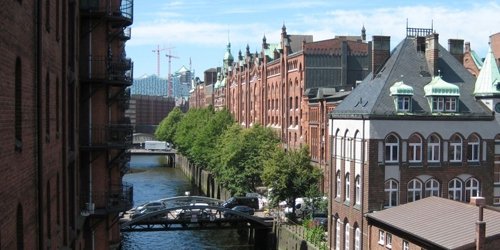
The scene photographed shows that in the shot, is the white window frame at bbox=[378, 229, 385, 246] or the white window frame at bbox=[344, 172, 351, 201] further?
the white window frame at bbox=[344, 172, 351, 201]

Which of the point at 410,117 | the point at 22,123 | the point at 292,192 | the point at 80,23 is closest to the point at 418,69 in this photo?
the point at 410,117

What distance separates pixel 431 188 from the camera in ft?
134

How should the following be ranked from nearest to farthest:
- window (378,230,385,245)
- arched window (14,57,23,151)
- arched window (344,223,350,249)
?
arched window (14,57,23,151) → window (378,230,385,245) → arched window (344,223,350,249)

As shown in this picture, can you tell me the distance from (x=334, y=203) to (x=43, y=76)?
33.2 meters

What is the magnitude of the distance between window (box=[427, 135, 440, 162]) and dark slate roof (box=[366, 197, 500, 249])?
384cm

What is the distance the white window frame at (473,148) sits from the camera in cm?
4134

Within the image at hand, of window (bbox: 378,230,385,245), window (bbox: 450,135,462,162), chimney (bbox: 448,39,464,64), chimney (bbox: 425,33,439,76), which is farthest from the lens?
chimney (bbox: 448,39,464,64)

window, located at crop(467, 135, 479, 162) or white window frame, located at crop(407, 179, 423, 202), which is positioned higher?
window, located at crop(467, 135, 479, 162)

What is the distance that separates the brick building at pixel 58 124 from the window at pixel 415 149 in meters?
18.1

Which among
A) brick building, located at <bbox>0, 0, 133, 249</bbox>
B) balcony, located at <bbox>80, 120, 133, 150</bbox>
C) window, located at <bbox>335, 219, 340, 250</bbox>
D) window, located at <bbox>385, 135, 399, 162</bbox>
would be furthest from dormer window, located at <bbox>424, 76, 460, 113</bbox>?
balcony, located at <bbox>80, 120, 133, 150</bbox>

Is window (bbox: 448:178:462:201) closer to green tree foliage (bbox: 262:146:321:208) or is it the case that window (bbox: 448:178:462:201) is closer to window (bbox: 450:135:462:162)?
window (bbox: 450:135:462:162)

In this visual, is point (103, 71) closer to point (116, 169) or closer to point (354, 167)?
point (116, 169)

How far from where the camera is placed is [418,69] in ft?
142

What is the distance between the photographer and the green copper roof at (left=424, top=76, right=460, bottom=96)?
135 ft
